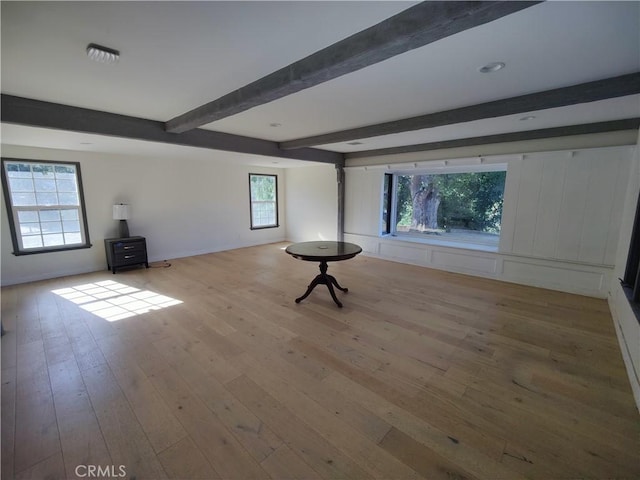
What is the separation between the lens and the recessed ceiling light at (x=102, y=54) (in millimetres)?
1638

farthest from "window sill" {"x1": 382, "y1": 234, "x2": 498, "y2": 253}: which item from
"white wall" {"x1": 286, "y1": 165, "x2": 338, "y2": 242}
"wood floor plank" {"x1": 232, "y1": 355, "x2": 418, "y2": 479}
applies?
"wood floor plank" {"x1": 232, "y1": 355, "x2": 418, "y2": 479}

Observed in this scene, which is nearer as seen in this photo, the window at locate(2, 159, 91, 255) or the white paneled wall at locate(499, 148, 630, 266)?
the white paneled wall at locate(499, 148, 630, 266)

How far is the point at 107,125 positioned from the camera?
2971mm

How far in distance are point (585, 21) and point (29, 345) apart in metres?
4.86

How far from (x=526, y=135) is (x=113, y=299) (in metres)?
6.33

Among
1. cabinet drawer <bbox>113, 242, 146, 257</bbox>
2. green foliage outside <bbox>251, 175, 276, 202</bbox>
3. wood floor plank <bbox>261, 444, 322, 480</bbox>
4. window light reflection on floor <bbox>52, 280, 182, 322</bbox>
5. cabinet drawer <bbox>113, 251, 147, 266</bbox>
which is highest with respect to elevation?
green foliage outside <bbox>251, 175, 276, 202</bbox>

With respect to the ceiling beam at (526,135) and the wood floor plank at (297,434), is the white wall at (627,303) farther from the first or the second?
the wood floor plank at (297,434)

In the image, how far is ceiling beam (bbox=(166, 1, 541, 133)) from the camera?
1.17 meters

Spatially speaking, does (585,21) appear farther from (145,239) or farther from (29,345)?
(145,239)

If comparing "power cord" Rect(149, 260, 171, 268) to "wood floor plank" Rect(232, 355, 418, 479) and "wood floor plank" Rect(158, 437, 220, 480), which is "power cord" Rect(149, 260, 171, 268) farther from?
"wood floor plank" Rect(158, 437, 220, 480)

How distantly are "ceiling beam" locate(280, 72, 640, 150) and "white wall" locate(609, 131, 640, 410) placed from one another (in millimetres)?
1409

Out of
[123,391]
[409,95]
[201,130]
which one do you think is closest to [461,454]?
[123,391]

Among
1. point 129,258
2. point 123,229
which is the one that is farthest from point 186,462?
point 123,229

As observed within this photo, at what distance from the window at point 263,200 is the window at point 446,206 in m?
3.26
